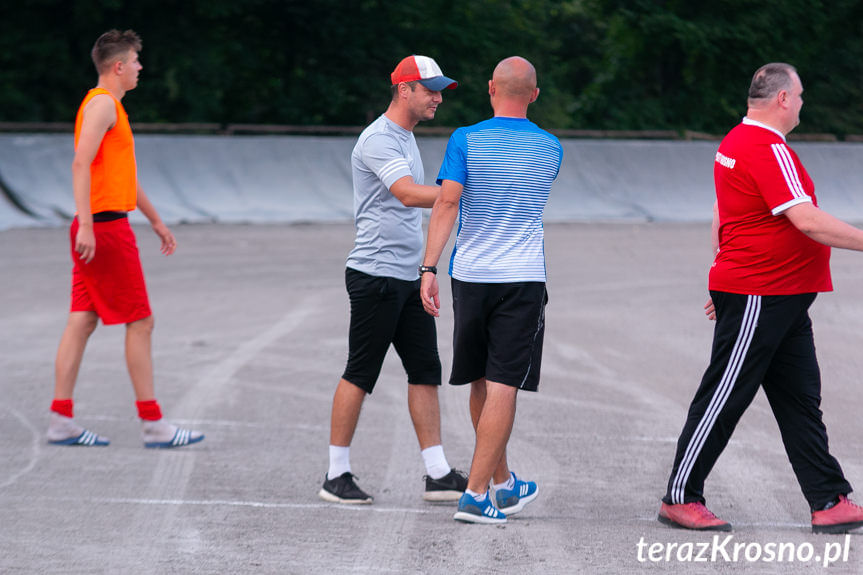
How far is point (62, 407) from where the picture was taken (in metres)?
6.04

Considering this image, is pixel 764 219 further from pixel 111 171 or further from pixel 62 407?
pixel 62 407

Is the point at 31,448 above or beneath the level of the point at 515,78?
beneath

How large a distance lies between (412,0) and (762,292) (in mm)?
24285

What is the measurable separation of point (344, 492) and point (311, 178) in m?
13.9

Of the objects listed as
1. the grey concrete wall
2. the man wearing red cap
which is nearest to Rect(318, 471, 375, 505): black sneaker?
the man wearing red cap

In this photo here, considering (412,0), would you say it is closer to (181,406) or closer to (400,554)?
(181,406)

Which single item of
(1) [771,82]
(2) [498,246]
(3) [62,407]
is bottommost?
(3) [62,407]

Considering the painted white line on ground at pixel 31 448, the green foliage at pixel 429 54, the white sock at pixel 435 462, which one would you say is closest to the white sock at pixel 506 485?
the white sock at pixel 435 462

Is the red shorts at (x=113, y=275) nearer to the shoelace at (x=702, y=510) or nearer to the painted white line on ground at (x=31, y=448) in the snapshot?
the painted white line on ground at (x=31, y=448)

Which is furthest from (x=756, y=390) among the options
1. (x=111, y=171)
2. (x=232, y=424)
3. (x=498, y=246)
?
(x=111, y=171)

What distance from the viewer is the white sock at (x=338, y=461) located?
200 inches

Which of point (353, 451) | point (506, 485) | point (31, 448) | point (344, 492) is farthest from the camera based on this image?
point (353, 451)

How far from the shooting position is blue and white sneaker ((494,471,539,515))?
4.83 metres

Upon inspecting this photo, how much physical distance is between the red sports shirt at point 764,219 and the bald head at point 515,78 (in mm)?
801
